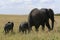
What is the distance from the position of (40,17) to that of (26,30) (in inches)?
55.4

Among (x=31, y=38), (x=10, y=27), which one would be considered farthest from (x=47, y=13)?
(x=31, y=38)

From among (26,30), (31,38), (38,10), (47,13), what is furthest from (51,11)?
(31,38)

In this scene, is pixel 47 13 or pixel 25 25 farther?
pixel 47 13

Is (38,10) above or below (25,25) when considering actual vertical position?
above

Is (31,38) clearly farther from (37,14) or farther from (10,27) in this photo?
(10,27)

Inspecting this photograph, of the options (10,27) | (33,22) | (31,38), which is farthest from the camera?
(10,27)

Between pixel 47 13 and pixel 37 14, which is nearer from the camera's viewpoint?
pixel 37 14

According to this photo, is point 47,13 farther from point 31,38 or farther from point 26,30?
point 31,38

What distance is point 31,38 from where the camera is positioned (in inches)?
425

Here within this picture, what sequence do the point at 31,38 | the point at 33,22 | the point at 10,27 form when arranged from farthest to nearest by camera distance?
the point at 10,27 < the point at 33,22 < the point at 31,38

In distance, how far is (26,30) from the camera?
16734 millimetres

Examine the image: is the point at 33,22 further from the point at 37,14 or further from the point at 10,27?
the point at 10,27

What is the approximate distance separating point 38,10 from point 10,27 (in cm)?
259

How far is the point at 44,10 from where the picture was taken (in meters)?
17.9
